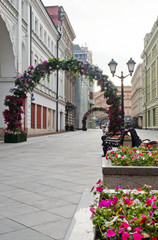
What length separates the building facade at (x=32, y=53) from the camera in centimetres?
2342

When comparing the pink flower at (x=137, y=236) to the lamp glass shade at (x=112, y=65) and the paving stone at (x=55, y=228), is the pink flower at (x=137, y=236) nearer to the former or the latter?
the paving stone at (x=55, y=228)

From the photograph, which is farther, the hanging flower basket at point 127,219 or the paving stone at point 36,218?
the paving stone at point 36,218

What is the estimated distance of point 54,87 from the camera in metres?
40.6

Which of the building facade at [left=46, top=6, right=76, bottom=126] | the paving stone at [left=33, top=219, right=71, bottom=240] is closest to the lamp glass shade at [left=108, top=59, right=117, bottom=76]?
the paving stone at [left=33, top=219, right=71, bottom=240]

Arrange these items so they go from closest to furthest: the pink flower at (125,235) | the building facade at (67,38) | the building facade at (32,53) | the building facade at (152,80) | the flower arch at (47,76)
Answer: the pink flower at (125,235)
the flower arch at (47,76)
the building facade at (32,53)
the building facade at (67,38)
the building facade at (152,80)

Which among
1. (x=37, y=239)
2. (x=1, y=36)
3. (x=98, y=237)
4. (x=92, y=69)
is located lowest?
(x=37, y=239)

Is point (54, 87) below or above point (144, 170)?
above

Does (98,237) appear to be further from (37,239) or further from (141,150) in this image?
(141,150)

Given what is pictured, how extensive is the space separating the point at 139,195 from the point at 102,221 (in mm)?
663

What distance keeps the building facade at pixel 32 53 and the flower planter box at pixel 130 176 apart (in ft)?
63.1

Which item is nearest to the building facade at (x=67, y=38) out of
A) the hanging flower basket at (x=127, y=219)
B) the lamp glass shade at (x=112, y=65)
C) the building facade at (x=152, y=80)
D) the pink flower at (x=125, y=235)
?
the building facade at (x=152, y=80)

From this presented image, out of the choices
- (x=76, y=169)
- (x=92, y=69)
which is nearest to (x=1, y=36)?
(x=92, y=69)

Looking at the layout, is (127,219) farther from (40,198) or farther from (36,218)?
(40,198)

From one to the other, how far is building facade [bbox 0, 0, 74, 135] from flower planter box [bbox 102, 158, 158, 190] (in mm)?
19237
